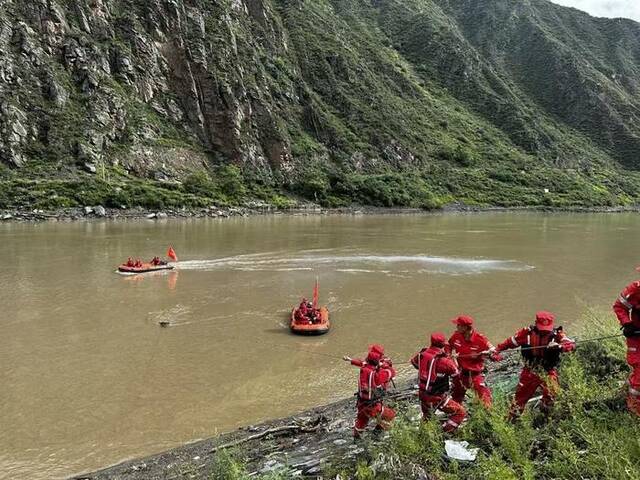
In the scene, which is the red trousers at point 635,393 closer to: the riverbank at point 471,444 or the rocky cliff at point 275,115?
the riverbank at point 471,444

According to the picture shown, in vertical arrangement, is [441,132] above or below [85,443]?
above

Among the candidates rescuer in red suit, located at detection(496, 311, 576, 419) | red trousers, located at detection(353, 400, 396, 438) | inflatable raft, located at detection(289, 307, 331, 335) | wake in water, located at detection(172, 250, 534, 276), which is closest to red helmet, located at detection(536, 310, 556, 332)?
rescuer in red suit, located at detection(496, 311, 576, 419)

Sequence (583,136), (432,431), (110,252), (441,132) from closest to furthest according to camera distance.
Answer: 1. (432,431)
2. (110,252)
3. (441,132)
4. (583,136)

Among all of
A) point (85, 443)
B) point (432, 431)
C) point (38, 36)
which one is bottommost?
point (85, 443)

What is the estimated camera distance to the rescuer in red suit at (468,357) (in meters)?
8.62

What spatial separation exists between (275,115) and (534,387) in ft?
293

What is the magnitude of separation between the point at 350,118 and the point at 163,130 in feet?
132

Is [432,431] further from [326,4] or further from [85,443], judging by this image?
[326,4]

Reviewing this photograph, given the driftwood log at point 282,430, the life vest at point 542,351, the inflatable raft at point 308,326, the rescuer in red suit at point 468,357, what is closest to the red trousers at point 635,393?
the life vest at point 542,351

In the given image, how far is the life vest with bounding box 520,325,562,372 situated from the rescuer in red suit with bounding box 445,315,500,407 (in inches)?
22.1

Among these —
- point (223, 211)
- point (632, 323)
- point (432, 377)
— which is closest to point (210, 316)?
point (432, 377)

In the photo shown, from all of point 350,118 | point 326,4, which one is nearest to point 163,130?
point 350,118

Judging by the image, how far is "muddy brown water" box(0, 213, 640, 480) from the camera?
12.0 meters

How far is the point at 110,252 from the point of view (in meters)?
37.4
